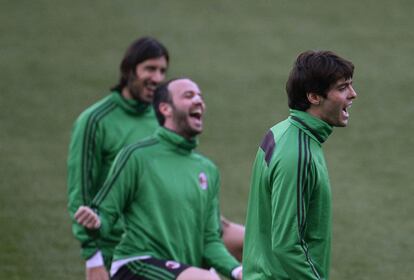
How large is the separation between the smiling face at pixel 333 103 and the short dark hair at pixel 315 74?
0.02 meters

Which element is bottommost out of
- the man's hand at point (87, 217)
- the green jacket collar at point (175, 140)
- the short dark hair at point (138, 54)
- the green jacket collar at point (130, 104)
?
the man's hand at point (87, 217)

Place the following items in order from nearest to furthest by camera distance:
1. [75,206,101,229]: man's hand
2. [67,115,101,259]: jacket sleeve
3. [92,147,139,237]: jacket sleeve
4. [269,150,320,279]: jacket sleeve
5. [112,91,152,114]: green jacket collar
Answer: [269,150,320,279]: jacket sleeve < [75,206,101,229]: man's hand < [92,147,139,237]: jacket sleeve < [67,115,101,259]: jacket sleeve < [112,91,152,114]: green jacket collar

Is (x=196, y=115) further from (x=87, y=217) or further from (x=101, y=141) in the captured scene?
(x=87, y=217)

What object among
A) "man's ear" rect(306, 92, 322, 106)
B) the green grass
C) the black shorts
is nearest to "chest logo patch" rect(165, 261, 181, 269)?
the black shorts

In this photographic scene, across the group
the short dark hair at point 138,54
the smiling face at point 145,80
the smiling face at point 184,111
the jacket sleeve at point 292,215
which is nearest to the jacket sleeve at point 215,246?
the smiling face at point 184,111

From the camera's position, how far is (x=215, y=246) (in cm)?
707

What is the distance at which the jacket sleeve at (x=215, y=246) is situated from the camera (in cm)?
694

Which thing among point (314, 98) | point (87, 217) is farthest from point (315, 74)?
point (87, 217)

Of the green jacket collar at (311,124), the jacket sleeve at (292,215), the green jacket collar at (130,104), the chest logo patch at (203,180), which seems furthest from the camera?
the green jacket collar at (130,104)

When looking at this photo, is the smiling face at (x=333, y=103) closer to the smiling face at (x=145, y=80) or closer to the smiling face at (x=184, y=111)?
the smiling face at (x=184, y=111)

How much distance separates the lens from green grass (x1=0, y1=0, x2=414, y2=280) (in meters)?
11.2

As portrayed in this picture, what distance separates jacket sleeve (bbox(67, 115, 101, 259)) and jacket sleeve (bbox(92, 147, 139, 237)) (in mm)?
708

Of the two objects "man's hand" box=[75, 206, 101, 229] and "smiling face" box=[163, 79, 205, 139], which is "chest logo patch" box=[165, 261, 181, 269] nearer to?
"man's hand" box=[75, 206, 101, 229]

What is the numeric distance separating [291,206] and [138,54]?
343 cm
